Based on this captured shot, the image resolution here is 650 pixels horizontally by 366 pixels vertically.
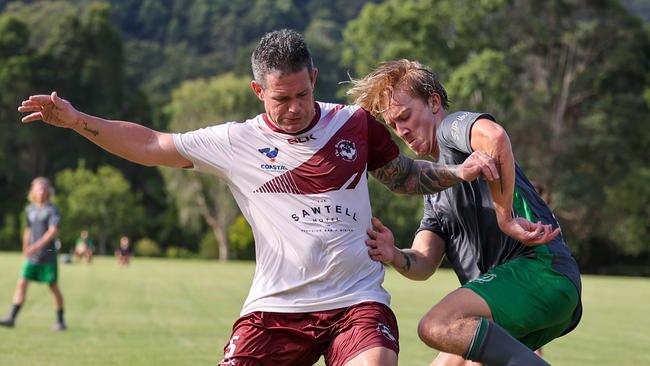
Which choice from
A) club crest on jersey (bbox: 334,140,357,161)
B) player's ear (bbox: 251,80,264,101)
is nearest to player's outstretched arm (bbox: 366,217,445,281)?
club crest on jersey (bbox: 334,140,357,161)

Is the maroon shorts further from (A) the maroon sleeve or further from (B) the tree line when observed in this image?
(B) the tree line

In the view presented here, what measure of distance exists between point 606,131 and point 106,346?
5118 centimetres

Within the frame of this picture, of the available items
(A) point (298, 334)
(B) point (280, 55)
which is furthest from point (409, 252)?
(B) point (280, 55)

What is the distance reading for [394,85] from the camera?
248 inches

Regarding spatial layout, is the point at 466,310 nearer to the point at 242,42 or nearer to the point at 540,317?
the point at 540,317

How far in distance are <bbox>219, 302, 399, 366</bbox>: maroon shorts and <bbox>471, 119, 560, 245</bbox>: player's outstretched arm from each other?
32.1 inches

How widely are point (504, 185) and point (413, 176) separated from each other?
60 cm

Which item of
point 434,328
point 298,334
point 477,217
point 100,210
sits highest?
point 477,217

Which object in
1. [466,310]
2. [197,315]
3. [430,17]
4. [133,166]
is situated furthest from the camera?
[133,166]

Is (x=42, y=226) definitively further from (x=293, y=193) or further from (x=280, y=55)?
(x=280, y=55)

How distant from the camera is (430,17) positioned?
5928 centimetres

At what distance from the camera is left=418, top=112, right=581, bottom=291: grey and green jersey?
595cm

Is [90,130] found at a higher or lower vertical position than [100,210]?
higher

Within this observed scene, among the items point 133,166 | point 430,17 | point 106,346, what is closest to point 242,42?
point 133,166
